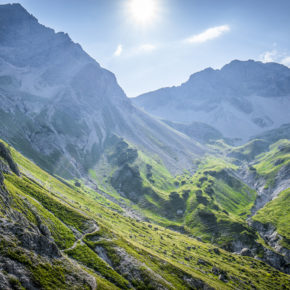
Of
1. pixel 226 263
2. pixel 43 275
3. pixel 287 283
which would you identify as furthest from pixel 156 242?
Result: pixel 43 275

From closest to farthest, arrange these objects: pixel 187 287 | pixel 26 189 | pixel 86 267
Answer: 1. pixel 86 267
2. pixel 187 287
3. pixel 26 189

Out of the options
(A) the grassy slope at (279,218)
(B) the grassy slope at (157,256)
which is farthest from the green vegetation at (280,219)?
(B) the grassy slope at (157,256)

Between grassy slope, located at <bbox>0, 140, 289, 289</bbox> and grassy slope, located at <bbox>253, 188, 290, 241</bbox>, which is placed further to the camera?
grassy slope, located at <bbox>253, 188, 290, 241</bbox>

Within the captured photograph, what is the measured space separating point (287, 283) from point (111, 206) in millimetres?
123515

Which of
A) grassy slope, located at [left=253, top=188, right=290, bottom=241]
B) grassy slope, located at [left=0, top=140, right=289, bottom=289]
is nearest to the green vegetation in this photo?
grassy slope, located at [left=253, top=188, right=290, bottom=241]

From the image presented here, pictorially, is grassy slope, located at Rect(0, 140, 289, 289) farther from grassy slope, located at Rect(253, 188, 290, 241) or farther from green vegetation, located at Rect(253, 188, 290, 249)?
grassy slope, located at Rect(253, 188, 290, 241)

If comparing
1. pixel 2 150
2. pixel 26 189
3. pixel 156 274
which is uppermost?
pixel 2 150

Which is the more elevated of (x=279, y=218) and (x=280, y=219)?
(x=279, y=218)

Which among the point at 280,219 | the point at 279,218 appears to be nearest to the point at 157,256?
the point at 280,219

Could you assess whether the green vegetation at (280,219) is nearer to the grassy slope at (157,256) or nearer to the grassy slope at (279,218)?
the grassy slope at (279,218)

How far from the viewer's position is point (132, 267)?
61750 mm

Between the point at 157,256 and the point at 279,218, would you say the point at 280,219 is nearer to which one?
the point at 279,218

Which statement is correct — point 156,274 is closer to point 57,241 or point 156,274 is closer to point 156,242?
point 57,241

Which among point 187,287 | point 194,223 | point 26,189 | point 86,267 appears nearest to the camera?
point 86,267
